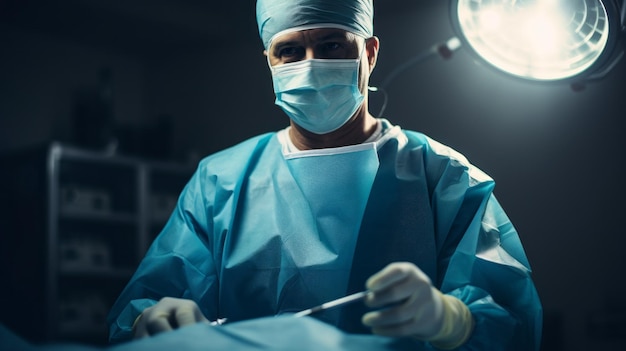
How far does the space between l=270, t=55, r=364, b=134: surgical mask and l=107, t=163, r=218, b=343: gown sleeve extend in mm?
300

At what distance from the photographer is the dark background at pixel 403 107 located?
11.0 feet

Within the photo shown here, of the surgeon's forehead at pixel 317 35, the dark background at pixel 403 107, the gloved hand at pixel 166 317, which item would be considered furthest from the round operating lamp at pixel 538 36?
the gloved hand at pixel 166 317

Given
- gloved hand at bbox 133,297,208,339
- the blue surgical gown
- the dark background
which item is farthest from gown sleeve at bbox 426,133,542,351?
the dark background

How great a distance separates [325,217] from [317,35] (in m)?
0.40

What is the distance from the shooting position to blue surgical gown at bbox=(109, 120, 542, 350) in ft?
4.99

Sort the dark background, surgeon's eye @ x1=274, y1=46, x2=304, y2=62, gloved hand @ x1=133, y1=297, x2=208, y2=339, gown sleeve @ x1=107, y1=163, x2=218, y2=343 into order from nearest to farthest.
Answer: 1. gloved hand @ x1=133, y1=297, x2=208, y2=339
2. gown sleeve @ x1=107, y1=163, x2=218, y2=343
3. surgeon's eye @ x1=274, y1=46, x2=304, y2=62
4. the dark background

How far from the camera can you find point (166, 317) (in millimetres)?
1401

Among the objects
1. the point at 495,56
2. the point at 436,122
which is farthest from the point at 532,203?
the point at 495,56

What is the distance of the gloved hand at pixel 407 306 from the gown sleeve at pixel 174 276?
56cm

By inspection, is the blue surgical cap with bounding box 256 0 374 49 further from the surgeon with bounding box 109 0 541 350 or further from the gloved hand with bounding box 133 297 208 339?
the gloved hand with bounding box 133 297 208 339

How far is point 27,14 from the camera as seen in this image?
14.7 feet

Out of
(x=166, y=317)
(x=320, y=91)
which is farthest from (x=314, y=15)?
(x=166, y=317)

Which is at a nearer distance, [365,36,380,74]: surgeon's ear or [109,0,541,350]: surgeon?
[109,0,541,350]: surgeon

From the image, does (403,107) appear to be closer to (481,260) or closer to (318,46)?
(318,46)
